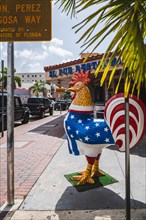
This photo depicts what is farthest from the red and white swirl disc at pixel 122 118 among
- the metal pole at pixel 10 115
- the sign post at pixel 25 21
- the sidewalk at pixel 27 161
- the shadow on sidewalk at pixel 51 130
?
the shadow on sidewalk at pixel 51 130

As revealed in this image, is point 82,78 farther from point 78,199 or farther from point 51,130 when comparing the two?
point 51,130

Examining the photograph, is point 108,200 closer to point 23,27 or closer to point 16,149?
point 23,27

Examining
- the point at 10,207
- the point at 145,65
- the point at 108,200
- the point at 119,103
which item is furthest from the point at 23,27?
the point at 108,200

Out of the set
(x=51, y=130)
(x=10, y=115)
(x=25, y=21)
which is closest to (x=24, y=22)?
(x=25, y=21)

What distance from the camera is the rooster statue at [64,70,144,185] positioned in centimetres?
415

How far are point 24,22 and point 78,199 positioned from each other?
2.82 meters

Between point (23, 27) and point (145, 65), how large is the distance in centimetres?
214

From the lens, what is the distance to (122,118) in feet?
12.1

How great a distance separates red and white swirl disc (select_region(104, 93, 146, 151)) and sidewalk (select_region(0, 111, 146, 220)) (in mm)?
907

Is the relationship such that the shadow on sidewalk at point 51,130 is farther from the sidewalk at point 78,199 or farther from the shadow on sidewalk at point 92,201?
the shadow on sidewalk at point 92,201

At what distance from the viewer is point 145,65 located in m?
1.88

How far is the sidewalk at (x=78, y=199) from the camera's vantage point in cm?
347

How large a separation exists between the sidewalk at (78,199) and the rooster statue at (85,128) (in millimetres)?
494

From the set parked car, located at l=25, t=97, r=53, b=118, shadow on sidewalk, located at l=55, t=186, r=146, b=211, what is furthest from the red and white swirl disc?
parked car, located at l=25, t=97, r=53, b=118
